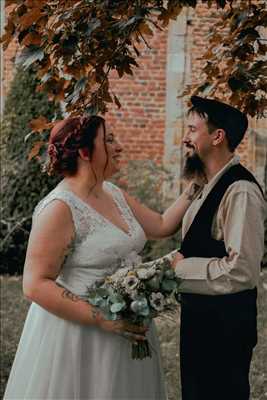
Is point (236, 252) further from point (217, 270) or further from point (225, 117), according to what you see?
point (225, 117)

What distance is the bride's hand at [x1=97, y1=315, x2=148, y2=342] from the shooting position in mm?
4141

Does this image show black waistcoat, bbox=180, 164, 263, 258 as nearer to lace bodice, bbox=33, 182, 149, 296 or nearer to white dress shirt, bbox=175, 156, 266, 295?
white dress shirt, bbox=175, 156, 266, 295

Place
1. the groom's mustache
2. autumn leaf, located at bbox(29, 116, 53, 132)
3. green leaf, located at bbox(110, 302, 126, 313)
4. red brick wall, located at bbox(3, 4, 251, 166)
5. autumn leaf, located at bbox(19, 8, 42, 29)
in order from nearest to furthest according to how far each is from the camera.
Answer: green leaf, located at bbox(110, 302, 126, 313), the groom's mustache, autumn leaf, located at bbox(19, 8, 42, 29), autumn leaf, located at bbox(29, 116, 53, 132), red brick wall, located at bbox(3, 4, 251, 166)

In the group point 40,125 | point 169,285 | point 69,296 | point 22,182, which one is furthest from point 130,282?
point 22,182

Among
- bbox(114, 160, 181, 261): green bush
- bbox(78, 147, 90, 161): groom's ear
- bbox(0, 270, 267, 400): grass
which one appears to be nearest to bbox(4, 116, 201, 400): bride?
bbox(78, 147, 90, 161): groom's ear

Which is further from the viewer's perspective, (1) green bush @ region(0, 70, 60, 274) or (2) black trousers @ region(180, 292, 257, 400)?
(1) green bush @ region(0, 70, 60, 274)

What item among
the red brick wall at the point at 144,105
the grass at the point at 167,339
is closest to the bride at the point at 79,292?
the grass at the point at 167,339

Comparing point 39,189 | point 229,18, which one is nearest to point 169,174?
point 39,189

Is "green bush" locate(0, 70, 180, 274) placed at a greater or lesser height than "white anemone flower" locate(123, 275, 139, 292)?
greater

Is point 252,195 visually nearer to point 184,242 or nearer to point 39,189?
point 184,242

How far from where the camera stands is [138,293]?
4016mm

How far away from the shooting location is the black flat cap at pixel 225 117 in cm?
431

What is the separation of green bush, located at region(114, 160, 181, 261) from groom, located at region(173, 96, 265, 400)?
291 inches

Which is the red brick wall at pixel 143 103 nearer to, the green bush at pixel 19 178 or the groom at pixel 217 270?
the green bush at pixel 19 178
